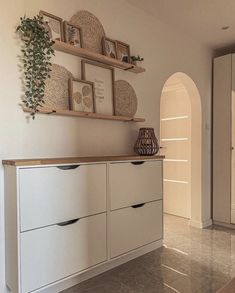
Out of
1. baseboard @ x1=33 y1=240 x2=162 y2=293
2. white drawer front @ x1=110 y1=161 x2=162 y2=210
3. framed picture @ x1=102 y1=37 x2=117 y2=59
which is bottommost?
baseboard @ x1=33 y1=240 x2=162 y2=293

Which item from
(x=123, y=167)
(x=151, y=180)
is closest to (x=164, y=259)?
(x=151, y=180)

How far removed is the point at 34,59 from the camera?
1905 millimetres

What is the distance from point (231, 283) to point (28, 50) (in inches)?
73.7

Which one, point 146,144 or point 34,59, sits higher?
point 34,59

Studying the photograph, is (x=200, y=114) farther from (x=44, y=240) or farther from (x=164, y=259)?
(x=44, y=240)

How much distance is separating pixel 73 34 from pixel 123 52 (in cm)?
59

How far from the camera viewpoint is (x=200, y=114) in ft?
11.5

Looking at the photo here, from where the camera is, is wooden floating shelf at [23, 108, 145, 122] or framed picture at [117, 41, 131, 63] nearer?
wooden floating shelf at [23, 108, 145, 122]

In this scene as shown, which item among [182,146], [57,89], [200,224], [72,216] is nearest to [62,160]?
[72,216]

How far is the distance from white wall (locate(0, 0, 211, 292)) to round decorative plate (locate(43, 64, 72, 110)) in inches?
3.3

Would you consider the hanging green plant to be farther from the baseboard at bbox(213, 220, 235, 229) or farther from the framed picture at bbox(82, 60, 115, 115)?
the baseboard at bbox(213, 220, 235, 229)

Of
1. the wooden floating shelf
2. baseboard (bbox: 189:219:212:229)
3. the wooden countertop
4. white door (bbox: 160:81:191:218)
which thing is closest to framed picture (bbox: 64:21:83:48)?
the wooden floating shelf

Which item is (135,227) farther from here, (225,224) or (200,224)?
(225,224)

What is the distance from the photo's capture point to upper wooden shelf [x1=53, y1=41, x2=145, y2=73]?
6.70ft
